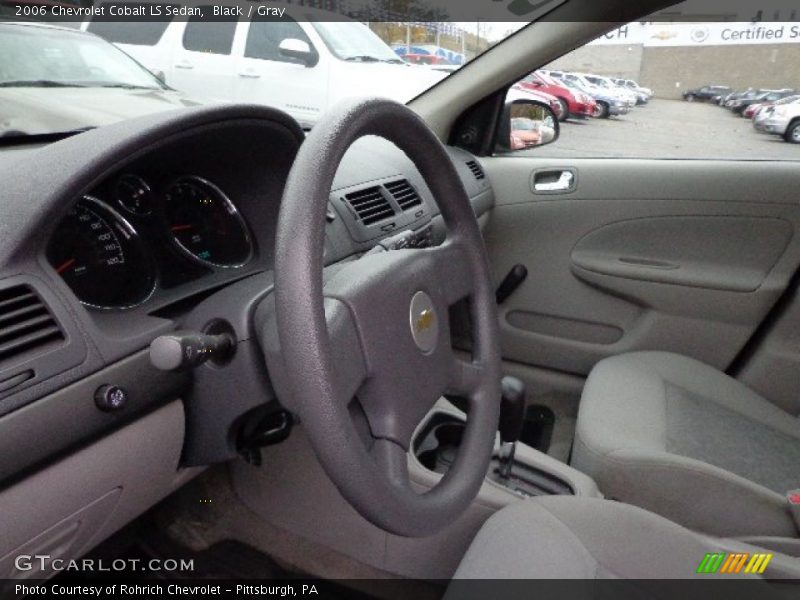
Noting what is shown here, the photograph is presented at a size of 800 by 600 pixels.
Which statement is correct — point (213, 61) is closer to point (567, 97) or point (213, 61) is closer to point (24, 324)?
point (567, 97)

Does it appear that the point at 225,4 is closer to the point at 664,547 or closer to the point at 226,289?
the point at 226,289

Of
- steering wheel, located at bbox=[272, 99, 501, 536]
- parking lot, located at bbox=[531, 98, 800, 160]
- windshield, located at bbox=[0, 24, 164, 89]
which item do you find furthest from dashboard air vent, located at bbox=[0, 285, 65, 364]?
parking lot, located at bbox=[531, 98, 800, 160]

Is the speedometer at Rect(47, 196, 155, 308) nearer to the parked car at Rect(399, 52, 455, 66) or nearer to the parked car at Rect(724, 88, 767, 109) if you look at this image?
the parked car at Rect(399, 52, 455, 66)

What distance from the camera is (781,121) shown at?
7.56 ft

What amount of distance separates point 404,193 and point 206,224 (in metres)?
0.72

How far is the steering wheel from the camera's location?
Answer: 83cm

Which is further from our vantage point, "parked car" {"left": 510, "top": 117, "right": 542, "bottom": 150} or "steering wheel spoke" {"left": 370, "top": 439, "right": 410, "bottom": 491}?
"parked car" {"left": 510, "top": 117, "right": 542, "bottom": 150}

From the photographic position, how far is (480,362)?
1.23 meters

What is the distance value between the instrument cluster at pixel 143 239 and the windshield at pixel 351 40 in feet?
9.89

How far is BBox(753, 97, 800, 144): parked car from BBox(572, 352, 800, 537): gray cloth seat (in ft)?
2.72

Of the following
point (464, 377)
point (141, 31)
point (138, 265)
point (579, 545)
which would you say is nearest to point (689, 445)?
point (579, 545)

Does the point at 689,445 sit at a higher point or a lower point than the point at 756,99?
lower

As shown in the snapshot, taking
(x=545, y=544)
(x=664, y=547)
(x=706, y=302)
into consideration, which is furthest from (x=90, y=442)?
(x=706, y=302)

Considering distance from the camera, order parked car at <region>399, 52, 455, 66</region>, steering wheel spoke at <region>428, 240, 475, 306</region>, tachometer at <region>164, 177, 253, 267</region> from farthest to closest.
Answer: parked car at <region>399, 52, 455, 66</region>, tachometer at <region>164, 177, 253, 267</region>, steering wheel spoke at <region>428, 240, 475, 306</region>
